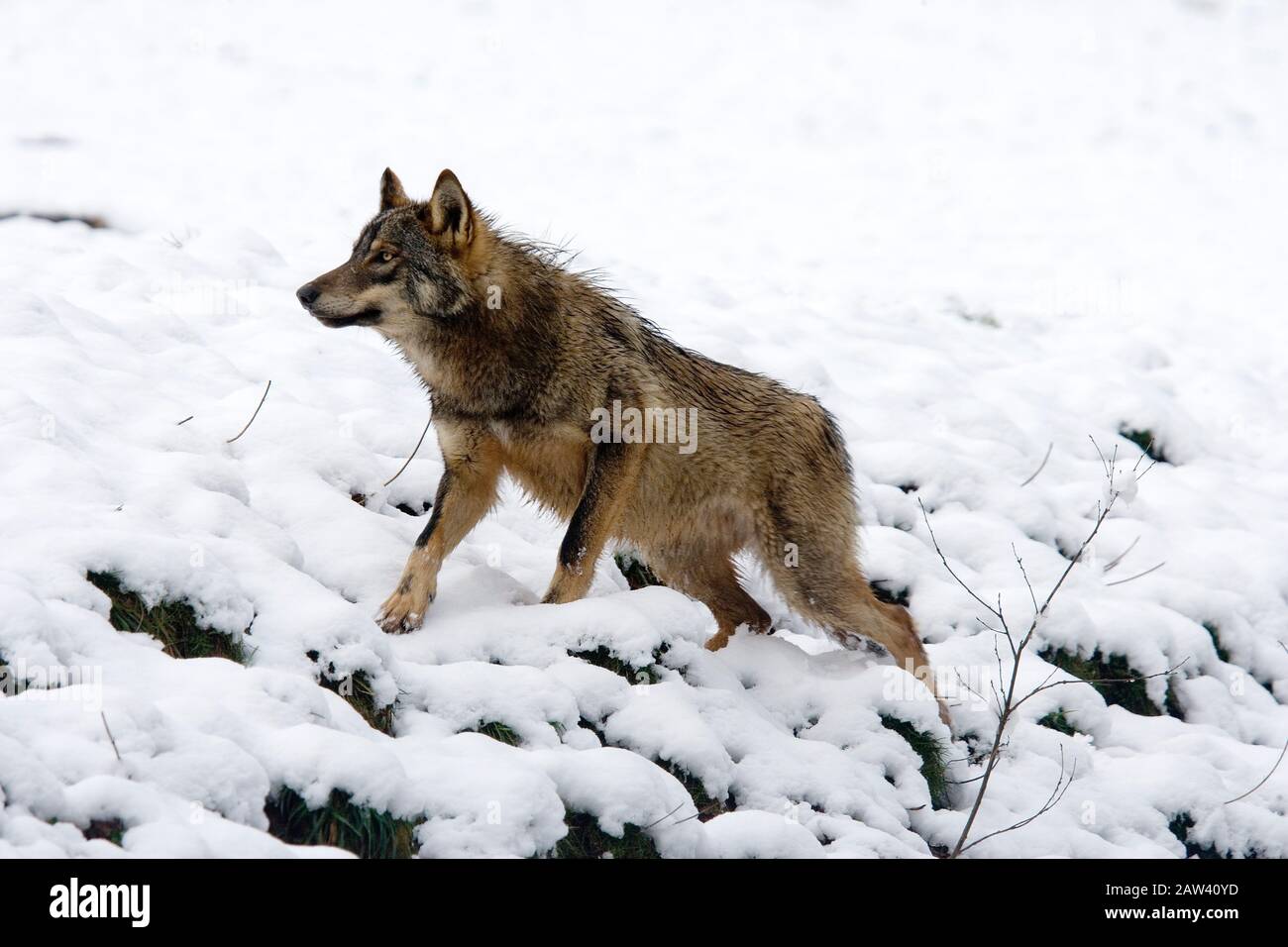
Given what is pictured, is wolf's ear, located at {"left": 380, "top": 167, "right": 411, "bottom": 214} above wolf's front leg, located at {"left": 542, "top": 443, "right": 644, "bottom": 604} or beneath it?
above

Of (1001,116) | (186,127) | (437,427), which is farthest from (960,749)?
(1001,116)

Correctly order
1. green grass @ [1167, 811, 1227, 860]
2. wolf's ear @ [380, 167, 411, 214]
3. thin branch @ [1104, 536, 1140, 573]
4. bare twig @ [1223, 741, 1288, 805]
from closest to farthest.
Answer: green grass @ [1167, 811, 1227, 860], bare twig @ [1223, 741, 1288, 805], wolf's ear @ [380, 167, 411, 214], thin branch @ [1104, 536, 1140, 573]


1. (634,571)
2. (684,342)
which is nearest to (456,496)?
(634,571)

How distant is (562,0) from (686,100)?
4066mm

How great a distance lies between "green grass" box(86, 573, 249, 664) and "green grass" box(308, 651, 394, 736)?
1.14 ft

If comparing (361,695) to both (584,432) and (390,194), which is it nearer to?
(584,432)

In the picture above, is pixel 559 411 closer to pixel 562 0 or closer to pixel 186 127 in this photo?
pixel 186 127

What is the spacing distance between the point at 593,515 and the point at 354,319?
1.62 meters

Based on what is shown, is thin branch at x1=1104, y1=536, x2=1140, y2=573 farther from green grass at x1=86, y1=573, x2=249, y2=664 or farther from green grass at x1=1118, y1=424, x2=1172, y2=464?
green grass at x1=86, y1=573, x2=249, y2=664

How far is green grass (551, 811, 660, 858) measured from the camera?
452 centimetres

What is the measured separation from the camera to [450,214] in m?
6.43

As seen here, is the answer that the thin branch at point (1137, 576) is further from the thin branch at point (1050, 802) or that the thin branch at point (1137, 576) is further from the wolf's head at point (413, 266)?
the wolf's head at point (413, 266)

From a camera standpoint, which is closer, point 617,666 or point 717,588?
point 617,666

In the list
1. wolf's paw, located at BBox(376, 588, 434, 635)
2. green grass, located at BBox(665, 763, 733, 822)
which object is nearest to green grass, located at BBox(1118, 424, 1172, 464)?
green grass, located at BBox(665, 763, 733, 822)
